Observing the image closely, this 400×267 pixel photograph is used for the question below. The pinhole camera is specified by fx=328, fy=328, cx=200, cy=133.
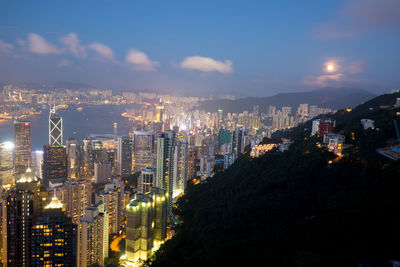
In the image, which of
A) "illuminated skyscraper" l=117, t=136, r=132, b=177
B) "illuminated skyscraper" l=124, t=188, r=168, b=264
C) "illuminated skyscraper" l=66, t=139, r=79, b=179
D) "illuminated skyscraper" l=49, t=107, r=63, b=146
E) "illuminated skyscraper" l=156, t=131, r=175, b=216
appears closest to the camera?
"illuminated skyscraper" l=124, t=188, r=168, b=264

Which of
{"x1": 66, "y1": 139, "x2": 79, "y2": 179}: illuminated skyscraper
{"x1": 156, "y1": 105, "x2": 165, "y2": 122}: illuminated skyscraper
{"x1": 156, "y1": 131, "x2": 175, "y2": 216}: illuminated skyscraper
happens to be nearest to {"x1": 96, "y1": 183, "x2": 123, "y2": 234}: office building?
{"x1": 156, "y1": 131, "x2": 175, "y2": 216}: illuminated skyscraper

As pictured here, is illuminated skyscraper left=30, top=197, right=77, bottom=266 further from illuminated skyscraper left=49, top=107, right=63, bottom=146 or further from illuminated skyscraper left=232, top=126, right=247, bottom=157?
illuminated skyscraper left=232, top=126, right=247, bottom=157

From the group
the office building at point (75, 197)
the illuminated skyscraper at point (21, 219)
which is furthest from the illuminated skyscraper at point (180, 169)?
the illuminated skyscraper at point (21, 219)

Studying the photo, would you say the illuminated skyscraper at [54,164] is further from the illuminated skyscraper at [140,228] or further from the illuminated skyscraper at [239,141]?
the illuminated skyscraper at [239,141]

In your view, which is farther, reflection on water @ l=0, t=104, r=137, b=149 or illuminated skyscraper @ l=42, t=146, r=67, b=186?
reflection on water @ l=0, t=104, r=137, b=149

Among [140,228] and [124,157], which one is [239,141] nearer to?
[124,157]

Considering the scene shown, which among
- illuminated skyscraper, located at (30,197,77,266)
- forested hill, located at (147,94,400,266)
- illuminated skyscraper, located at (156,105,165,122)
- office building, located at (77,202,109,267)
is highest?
illuminated skyscraper, located at (156,105,165,122)

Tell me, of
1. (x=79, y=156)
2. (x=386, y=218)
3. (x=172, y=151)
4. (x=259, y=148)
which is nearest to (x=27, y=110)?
(x=79, y=156)
